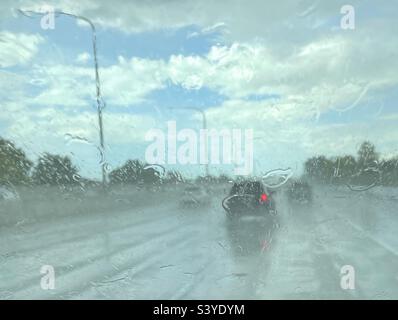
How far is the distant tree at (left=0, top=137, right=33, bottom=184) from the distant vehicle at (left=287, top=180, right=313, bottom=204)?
412 cm

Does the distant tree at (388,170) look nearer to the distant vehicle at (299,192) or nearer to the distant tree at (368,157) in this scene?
the distant tree at (368,157)

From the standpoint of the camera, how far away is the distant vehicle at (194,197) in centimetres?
852

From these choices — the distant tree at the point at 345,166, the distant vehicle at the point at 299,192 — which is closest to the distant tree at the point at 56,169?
the distant vehicle at the point at 299,192

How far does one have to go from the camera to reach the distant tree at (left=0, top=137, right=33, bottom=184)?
827 cm

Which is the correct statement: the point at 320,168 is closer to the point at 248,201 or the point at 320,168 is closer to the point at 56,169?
the point at 248,201

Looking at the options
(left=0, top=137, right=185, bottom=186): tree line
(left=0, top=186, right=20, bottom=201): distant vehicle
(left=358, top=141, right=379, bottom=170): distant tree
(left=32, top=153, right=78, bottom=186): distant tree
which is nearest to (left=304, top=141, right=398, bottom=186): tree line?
(left=358, top=141, right=379, bottom=170): distant tree

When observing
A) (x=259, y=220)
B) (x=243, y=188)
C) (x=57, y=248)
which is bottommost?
(x=57, y=248)

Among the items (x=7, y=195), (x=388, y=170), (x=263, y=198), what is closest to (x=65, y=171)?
(x=263, y=198)

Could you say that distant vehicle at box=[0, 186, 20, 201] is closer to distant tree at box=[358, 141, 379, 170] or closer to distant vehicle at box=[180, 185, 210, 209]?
distant vehicle at box=[180, 185, 210, 209]

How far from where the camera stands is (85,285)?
24.7 ft

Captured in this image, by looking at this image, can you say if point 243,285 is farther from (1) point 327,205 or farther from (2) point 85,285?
(1) point 327,205

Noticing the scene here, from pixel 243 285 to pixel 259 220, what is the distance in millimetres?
2578
